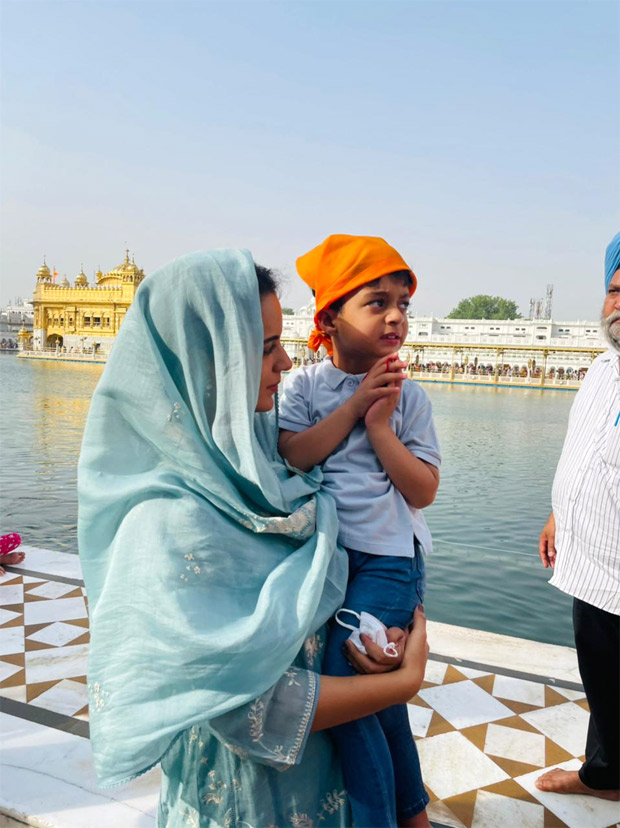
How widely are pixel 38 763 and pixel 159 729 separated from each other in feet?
3.21

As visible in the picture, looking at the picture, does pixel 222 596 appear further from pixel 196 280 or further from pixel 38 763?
pixel 38 763

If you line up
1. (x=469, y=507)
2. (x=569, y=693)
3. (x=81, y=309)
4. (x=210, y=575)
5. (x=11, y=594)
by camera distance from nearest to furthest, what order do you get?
(x=210, y=575) < (x=569, y=693) < (x=11, y=594) < (x=469, y=507) < (x=81, y=309)

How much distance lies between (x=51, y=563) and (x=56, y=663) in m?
1.02

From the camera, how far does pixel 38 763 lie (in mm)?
1438

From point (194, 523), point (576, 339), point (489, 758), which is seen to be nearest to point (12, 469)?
point (489, 758)

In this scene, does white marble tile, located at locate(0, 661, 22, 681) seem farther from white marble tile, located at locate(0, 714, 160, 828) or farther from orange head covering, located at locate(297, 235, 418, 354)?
orange head covering, located at locate(297, 235, 418, 354)

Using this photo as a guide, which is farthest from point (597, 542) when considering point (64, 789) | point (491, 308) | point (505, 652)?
point (491, 308)

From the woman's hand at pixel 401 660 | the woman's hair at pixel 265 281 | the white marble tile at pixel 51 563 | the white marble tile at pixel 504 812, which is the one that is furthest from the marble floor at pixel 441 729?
the woman's hair at pixel 265 281

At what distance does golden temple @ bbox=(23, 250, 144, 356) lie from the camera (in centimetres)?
4369

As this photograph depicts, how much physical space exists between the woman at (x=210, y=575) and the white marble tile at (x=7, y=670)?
4.27ft

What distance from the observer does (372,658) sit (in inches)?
31.4

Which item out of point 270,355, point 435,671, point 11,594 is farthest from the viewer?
point 11,594

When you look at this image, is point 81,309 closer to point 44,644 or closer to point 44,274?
point 44,274

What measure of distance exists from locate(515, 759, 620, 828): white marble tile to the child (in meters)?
0.65
